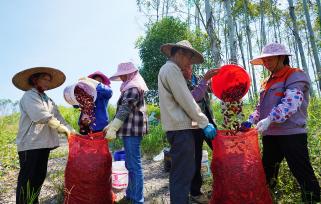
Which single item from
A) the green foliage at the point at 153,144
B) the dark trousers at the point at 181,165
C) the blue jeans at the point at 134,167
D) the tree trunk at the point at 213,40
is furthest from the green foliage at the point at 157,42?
the dark trousers at the point at 181,165

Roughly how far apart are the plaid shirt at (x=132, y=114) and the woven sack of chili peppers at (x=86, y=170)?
0.77 ft

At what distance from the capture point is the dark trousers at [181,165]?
7.89ft

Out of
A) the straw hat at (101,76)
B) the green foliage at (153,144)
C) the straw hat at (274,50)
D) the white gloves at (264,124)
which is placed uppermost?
the straw hat at (101,76)

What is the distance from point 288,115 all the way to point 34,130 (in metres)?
2.15

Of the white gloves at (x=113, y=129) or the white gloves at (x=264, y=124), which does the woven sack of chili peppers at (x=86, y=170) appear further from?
the white gloves at (x=264, y=124)

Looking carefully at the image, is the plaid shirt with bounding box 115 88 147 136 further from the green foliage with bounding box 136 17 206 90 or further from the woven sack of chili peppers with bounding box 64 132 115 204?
the green foliage with bounding box 136 17 206 90

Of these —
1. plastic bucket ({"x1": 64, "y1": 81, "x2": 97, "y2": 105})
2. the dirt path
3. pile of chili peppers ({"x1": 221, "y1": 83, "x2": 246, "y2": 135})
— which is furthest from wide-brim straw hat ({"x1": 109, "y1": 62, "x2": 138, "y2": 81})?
the dirt path

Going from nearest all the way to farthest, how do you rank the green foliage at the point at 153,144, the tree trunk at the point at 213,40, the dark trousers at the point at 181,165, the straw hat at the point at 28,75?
the dark trousers at the point at 181,165, the straw hat at the point at 28,75, the tree trunk at the point at 213,40, the green foliage at the point at 153,144

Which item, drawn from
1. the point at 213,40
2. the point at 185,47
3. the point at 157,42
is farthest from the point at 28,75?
the point at 157,42

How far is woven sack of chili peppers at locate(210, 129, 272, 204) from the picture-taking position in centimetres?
232

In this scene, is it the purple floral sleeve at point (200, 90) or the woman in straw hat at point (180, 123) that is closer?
the woman in straw hat at point (180, 123)

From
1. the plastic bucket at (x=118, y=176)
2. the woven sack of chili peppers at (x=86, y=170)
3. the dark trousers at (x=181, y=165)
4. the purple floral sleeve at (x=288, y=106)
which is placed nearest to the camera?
the purple floral sleeve at (x=288, y=106)

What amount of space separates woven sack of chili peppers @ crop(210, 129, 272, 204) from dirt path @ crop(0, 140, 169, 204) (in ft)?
2.36

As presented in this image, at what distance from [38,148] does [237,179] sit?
1.74m
